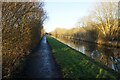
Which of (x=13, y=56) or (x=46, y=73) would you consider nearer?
(x=13, y=56)

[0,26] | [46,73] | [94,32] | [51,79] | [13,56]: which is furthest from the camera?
[94,32]

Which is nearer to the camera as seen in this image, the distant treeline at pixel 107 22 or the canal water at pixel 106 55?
the canal water at pixel 106 55

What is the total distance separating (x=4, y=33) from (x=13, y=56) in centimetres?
177

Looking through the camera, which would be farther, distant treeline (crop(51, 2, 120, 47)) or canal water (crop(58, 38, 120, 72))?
distant treeline (crop(51, 2, 120, 47))

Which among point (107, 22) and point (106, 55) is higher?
point (107, 22)

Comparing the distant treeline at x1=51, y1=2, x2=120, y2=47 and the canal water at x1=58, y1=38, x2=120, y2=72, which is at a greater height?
the distant treeline at x1=51, y1=2, x2=120, y2=47

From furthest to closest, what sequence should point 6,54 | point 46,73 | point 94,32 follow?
point 94,32
point 46,73
point 6,54

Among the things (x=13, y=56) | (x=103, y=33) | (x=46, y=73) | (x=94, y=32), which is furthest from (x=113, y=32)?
(x=13, y=56)

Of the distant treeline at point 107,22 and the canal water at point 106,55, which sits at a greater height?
the distant treeline at point 107,22

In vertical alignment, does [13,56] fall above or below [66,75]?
above

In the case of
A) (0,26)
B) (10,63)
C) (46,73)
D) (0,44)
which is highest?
(0,26)

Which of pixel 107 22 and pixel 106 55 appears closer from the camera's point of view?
pixel 106 55

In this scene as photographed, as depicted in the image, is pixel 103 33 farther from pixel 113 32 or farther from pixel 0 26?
pixel 0 26

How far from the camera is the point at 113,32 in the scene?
4931 cm
